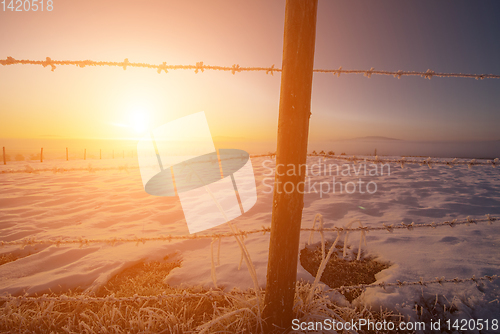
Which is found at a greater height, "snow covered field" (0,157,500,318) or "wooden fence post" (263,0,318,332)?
"wooden fence post" (263,0,318,332)

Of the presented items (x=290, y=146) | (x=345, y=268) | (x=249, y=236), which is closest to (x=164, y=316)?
(x=290, y=146)

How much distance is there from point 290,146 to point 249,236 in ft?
8.70

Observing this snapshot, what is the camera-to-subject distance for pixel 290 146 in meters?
1.23

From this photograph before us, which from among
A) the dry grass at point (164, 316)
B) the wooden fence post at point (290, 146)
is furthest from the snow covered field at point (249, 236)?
the wooden fence post at point (290, 146)

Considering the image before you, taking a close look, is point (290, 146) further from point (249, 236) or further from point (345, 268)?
point (249, 236)

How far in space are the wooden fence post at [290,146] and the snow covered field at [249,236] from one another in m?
1.06

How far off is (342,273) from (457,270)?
1.24m

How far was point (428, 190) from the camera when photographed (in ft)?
19.1

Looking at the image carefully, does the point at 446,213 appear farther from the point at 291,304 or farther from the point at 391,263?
the point at 291,304

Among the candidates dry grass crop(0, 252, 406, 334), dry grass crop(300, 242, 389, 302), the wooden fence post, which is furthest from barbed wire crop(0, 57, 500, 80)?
dry grass crop(300, 242, 389, 302)

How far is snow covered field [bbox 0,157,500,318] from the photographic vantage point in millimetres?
2283

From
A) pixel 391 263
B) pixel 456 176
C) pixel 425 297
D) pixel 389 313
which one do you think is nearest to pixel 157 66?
pixel 389 313

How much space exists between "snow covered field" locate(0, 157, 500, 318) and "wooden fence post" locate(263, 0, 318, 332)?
41.9 inches

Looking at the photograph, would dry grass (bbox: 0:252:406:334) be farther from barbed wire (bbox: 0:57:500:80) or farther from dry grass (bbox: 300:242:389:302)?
barbed wire (bbox: 0:57:500:80)
